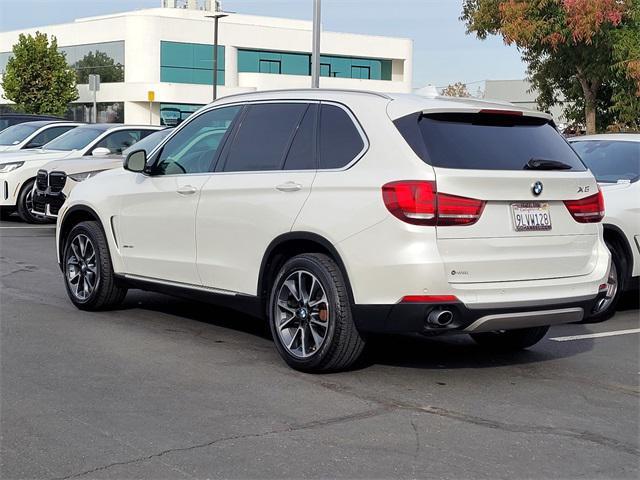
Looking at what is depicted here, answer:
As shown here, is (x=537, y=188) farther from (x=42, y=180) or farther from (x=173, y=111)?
(x=173, y=111)

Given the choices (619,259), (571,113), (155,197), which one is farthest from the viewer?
(571,113)

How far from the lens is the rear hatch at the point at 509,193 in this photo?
6.21 m

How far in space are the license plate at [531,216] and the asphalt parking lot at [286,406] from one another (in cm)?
102

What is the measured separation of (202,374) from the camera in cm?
664

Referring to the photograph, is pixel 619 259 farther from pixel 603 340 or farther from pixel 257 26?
pixel 257 26

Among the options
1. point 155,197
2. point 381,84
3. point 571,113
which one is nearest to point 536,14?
point 571,113

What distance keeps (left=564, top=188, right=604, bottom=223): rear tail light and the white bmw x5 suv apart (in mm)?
13

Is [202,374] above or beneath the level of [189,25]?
beneath

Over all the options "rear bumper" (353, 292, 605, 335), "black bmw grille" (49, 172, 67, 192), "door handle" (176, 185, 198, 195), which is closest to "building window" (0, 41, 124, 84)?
"black bmw grille" (49, 172, 67, 192)

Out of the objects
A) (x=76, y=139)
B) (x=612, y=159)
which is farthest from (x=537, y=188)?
(x=76, y=139)

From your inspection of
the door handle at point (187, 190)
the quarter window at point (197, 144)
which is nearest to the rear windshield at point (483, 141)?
the quarter window at point (197, 144)

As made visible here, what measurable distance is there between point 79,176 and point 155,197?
23.2 feet

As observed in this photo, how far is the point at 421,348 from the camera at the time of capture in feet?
25.3

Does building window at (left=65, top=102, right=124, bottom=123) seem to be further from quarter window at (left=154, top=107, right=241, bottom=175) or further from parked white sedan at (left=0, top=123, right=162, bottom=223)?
quarter window at (left=154, top=107, right=241, bottom=175)
